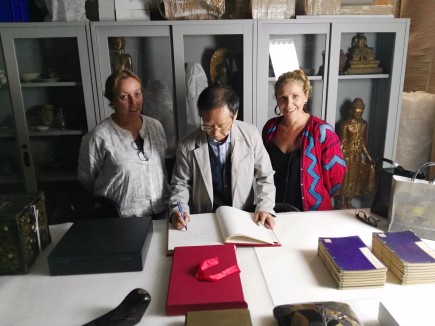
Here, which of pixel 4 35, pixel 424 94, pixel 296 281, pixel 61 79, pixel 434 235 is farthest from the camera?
pixel 424 94

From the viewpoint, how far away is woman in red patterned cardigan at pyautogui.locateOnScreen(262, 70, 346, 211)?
5.73 feet

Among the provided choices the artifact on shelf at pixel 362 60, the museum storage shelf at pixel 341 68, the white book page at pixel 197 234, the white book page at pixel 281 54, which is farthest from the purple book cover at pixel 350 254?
the artifact on shelf at pixel 362 60

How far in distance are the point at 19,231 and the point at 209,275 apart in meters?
0.58

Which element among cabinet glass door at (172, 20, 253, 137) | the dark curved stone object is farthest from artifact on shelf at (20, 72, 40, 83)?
the dark curved stone object

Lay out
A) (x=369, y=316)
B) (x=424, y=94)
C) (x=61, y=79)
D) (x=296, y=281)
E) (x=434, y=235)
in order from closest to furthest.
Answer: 1. (x=369, y=316)
2. (x=296, y=281)
3. (x=434, y=235)
4. (x=61, y=79)
5. (x=424, y=94)

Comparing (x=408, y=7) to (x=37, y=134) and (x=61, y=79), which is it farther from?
(x=37, y=134)

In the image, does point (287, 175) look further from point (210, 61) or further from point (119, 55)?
point (119, 55)

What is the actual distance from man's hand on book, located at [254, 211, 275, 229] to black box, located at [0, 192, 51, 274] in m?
0.78

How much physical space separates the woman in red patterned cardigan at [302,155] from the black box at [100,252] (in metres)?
0.86

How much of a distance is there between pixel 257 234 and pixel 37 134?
71.1 inches

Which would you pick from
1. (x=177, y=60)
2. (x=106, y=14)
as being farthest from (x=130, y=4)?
(x=177, y=60)

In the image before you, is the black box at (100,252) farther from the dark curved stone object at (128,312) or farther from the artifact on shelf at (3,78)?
the artifact on shelf at (3,78)

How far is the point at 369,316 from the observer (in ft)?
2.81

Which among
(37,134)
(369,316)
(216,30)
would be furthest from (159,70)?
(369,316)
